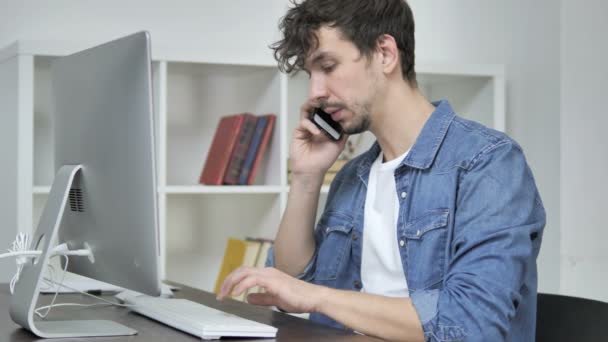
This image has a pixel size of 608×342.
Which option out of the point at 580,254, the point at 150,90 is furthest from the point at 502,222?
the point at 580,254

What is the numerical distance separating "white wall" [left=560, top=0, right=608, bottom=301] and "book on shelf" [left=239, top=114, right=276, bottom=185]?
3.39ft

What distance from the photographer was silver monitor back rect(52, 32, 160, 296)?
135 cm

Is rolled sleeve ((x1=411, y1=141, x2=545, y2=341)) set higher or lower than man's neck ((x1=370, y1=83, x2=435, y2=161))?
lower

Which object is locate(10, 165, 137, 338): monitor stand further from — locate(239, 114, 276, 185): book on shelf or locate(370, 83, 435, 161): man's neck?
locate(239, 114, 276, 185): book on shelf

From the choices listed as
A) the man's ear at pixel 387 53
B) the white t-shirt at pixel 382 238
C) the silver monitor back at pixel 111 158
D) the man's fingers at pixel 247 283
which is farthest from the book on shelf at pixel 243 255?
the man's fingers at pixel 247 283

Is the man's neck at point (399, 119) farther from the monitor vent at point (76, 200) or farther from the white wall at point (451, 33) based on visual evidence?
the white wall at point (451, 33)

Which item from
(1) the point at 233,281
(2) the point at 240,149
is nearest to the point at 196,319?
(1) the point at 233,281

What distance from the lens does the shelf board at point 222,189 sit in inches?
114

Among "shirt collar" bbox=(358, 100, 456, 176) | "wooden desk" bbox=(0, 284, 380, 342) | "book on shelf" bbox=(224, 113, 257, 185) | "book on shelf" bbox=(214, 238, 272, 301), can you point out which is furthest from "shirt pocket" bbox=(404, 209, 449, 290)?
"book on shelf" bbox=(224, 113, 257, 185)

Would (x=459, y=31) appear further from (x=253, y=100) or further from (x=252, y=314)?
(x=252, y=314)

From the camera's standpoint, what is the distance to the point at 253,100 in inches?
129

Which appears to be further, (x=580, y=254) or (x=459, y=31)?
(x=459, y=31)

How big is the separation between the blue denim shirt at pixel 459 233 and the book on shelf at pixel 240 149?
1.10m

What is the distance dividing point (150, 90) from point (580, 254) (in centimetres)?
206
